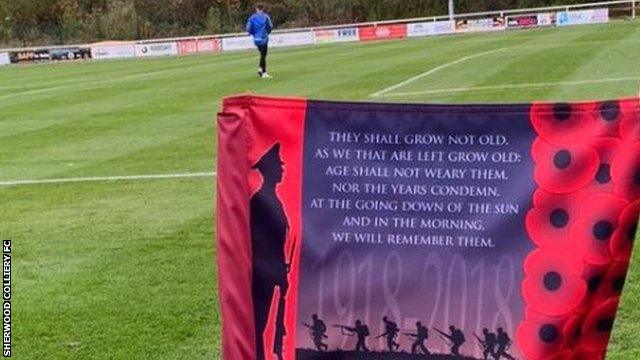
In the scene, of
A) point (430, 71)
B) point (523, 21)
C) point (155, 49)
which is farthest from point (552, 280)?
point (155, 49)

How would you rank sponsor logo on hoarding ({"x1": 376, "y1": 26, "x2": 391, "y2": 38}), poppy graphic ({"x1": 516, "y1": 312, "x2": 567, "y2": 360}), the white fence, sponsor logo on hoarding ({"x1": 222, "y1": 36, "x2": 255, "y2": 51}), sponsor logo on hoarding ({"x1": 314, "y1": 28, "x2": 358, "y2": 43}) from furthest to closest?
sponsor logo on hoarding ({"x1": 314, "y1": 28, "x2": 358, "y2": 43}) < sponsor logo on hoarding ({"x1": 376, "y1": 26, "x2": 391, "y2": 38}) < sponsor logo on hoarding ({"x1": 222, "y1": 36, "x2": 255, "y2": 51}) < the white fence < poppy graphic ({"x1": 516, "y1": 312, "x2": 567, "y2": 360})

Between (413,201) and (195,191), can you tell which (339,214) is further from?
(195,191)

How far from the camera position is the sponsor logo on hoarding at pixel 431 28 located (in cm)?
5084

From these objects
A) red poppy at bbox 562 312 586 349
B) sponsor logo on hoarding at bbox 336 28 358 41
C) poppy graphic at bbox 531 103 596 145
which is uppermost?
poppy graphic at bbox 531 103 596 145

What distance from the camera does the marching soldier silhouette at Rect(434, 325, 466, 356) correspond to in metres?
3.54

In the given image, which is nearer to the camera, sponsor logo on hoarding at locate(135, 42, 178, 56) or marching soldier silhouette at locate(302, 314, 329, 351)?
marching soldier silhouette at locate(302, 314, 329, 351)

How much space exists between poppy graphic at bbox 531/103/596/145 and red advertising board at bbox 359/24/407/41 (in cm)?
4773

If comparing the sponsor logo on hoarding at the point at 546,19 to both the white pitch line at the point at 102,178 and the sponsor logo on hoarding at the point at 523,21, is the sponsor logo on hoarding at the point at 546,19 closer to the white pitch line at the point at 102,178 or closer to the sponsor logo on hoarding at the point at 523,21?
the sponsor logo on hoarding at the point at 523,21

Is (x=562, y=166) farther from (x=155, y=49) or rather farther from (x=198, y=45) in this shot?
(x=155, y=49)

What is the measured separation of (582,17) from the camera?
50.4 meters

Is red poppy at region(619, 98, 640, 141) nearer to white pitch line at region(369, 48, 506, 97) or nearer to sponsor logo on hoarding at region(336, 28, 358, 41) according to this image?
white pitch line at region(369, 48, 506, 97)

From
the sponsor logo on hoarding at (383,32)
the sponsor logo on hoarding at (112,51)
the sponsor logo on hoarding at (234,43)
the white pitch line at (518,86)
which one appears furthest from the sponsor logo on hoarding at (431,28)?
the white pitch line at (518,86)

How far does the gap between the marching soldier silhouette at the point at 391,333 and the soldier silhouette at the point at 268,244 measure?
0.38m

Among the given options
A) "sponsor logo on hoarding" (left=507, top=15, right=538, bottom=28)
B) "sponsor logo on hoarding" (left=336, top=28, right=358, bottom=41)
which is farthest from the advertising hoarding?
"sponsor logo on hoarding" (left=507, top=15, right=538, bottom=28)
